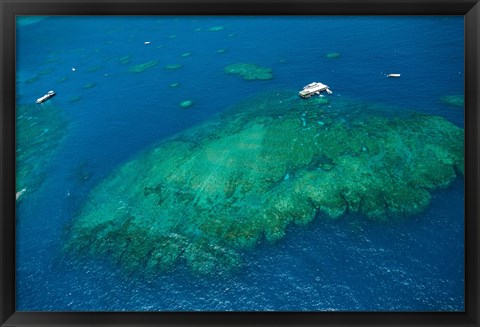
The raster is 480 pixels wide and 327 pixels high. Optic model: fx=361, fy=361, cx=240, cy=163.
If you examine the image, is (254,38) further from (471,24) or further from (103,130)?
A: (471,24)

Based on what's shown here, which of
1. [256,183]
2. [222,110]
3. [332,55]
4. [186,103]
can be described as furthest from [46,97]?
[332,55]

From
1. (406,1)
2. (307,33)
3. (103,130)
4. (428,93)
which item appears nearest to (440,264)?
(406,1)

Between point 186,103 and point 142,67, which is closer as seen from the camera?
point 186,103

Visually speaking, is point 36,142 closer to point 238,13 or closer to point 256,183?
point 256,183

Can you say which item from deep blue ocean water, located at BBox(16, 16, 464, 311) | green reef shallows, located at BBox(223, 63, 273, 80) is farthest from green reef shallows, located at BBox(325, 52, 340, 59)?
green reef shallows, located at BBox(223, 63, 273, 80)

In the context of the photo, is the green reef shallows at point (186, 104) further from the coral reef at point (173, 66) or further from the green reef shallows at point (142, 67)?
the green reef shallows at point (142, 67)


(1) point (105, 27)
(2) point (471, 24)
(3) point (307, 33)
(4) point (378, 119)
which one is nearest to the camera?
(2) point (471, 24)
